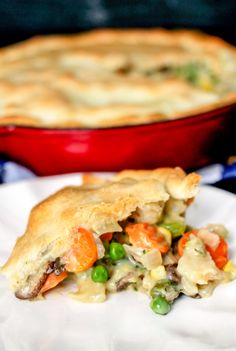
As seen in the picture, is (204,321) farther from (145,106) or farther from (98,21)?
(98,21)

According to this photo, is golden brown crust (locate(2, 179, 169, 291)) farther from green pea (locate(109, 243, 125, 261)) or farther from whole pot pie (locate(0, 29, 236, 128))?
whole pot pie (locate(0, 29, 236, 128))

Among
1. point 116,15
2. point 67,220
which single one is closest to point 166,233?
point 67,220

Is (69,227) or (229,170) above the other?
(69,227)

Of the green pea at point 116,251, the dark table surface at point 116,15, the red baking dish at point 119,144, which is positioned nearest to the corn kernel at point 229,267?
the green pea at point 116,251

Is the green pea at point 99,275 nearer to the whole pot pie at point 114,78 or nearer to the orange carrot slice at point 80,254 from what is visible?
the orange carrot slice at point 80,254

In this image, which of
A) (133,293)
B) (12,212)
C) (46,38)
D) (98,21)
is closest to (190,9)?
(98,21)

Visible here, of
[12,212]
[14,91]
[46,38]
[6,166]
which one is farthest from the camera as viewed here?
[46,38]

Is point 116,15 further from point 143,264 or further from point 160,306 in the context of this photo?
point 160,306
